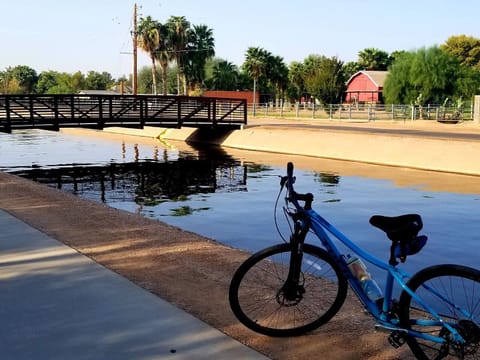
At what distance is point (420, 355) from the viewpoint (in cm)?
425

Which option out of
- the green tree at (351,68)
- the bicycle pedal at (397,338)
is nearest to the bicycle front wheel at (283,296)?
the bicycle pedal at (397,338)

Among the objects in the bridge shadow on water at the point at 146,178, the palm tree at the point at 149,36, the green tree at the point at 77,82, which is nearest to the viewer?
the bridge shadow on water at the point at 146,178

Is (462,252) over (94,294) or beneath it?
beneath

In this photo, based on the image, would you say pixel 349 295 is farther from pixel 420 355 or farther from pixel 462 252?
pixel 462 252

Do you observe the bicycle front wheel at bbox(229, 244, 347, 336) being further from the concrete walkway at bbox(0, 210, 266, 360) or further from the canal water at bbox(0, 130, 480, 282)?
the canal water at bbox(0, 130, 480, 282)

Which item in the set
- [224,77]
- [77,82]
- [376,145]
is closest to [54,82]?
[77,82]

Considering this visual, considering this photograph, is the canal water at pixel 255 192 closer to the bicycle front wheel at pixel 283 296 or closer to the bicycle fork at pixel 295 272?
the bicycle front wheel at pixel 283 296

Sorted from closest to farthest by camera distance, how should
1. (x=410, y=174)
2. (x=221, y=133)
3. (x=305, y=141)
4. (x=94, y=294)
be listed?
1. (x=94, y=294)
2. (x=410, y=174)
3. (x=305, y=141)
4. (x=221, y=133)

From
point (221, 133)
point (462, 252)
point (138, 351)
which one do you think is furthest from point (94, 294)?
point (221, 133)

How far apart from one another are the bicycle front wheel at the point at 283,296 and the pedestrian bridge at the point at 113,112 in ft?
83.9

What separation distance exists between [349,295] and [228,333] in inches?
79.4

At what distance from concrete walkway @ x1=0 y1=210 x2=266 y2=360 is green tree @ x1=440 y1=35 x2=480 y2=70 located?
93.5 metres

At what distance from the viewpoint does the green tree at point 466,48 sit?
90938 millimetres

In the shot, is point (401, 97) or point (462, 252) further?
point (401, 97)
